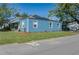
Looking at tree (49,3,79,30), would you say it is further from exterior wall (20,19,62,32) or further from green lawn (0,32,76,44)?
green lawn (0,32,76,44)

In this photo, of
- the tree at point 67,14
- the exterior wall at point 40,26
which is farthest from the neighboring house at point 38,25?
the tree at point 67,14

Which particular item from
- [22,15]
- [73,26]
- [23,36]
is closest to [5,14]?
[22,15]

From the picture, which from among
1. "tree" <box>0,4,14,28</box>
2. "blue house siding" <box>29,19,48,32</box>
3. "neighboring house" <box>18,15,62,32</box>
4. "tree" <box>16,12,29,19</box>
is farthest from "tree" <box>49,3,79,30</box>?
"tree" <box>0,4,14,28</box>

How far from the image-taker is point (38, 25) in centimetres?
691

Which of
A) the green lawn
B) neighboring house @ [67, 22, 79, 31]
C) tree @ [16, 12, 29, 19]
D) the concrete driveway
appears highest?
tree @ [16, 12, 29, 19]

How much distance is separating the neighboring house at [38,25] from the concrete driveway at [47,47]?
0.26 metres

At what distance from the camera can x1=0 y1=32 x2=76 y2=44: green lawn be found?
668 centimetres

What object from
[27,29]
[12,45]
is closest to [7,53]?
[12,45]

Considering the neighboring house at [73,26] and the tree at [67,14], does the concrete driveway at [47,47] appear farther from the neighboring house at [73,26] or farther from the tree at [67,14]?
the tree at [67,14]

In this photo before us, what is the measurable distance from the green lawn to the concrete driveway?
0.28 feet

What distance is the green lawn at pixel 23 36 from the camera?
6.68m

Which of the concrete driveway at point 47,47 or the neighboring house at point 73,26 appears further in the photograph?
the neighboring house at point 73,26

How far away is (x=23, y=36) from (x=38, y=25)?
0.41 meters
